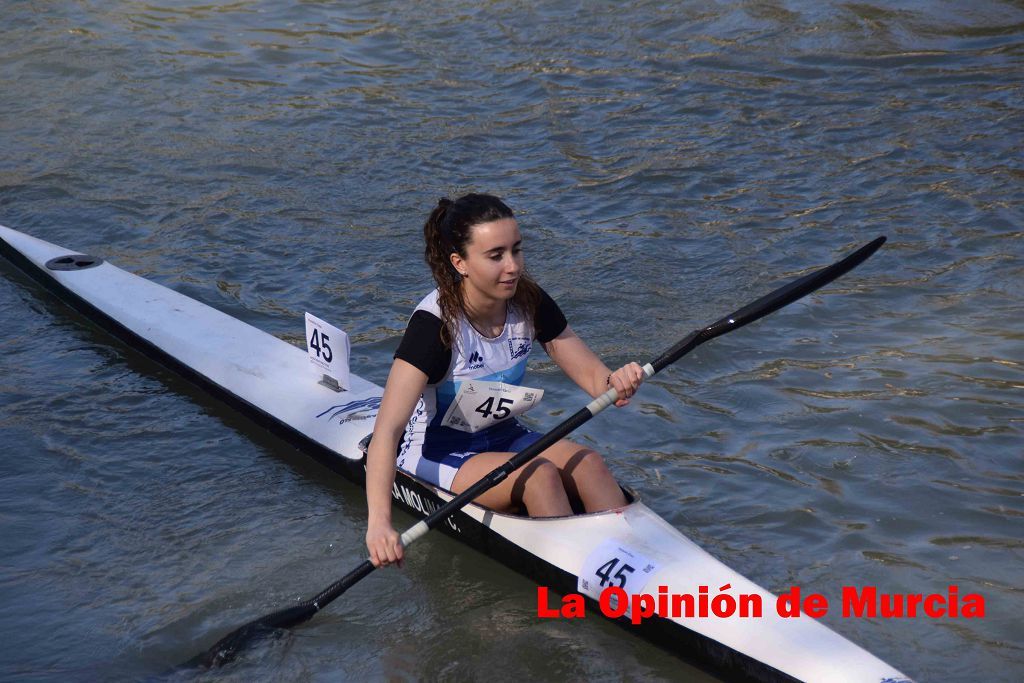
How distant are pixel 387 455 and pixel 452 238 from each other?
0.75 metres

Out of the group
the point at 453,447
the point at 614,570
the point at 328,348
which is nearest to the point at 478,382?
the point at 453,447

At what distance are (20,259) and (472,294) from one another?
4.08 metres

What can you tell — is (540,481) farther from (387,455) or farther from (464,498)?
(387,455)

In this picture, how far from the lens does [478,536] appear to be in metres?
4.27

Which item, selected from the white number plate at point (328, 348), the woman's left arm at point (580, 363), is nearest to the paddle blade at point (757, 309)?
the woman's left arm at point (580, 363)

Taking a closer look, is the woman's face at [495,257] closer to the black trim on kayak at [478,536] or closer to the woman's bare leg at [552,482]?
the woman's bare leg at [552,482]

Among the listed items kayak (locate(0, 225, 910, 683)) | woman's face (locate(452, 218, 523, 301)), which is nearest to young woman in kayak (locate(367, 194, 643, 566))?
woman's face (locate(452, 218, 523, 301))

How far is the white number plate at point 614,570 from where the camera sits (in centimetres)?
375

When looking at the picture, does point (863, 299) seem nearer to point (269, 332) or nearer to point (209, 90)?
point (269, 332)

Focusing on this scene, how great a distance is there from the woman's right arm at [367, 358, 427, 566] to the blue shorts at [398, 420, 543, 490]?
46 centimetres

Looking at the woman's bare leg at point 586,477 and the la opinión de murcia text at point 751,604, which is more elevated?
the woman's bare leg at point 586,477

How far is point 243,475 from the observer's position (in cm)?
507

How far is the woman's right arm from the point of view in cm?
353

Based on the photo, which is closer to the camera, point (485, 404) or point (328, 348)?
point (485, 404)
